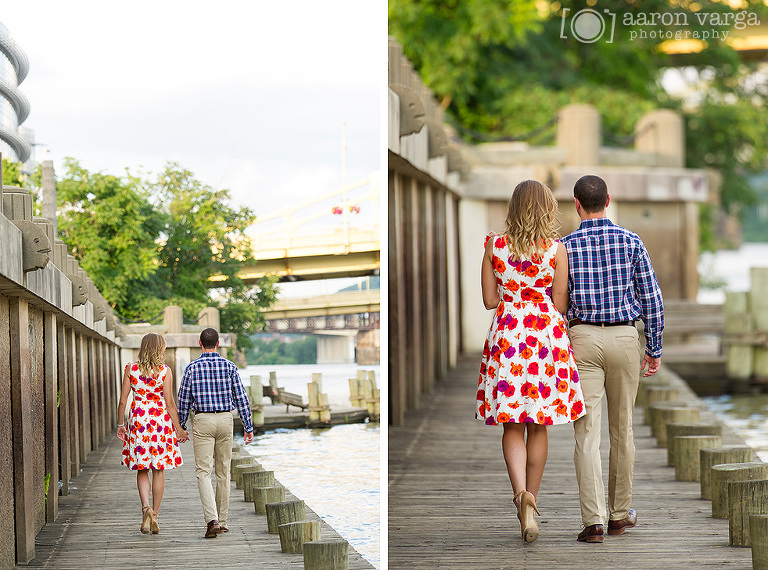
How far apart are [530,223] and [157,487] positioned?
258cm

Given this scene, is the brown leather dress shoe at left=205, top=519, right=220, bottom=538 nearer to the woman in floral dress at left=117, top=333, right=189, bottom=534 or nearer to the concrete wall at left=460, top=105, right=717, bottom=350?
the woman in floral dress at left=117, top=333, right=189, bottom=534

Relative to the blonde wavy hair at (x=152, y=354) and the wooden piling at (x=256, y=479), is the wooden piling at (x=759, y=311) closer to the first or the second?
the wooden piling at (x=256, y=479)

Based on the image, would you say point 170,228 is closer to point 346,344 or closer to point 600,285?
point 346,344

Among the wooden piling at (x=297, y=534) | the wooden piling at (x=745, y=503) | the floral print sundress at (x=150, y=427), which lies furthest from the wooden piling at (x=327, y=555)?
the wooden piling at (x=745, y=503)

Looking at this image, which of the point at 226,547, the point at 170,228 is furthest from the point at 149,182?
the point at 226,547

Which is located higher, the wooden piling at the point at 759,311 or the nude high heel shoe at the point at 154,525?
the wooden piling at the point at 759,311

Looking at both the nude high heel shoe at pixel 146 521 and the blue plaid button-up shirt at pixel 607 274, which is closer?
the blue plaid button-up shirt at pixel 607 274

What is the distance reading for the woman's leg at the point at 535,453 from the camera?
203 inches

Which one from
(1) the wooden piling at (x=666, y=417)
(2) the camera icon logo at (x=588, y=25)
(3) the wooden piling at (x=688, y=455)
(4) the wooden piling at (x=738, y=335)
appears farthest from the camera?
(2) the camera icon logo at (x=588, y=25)

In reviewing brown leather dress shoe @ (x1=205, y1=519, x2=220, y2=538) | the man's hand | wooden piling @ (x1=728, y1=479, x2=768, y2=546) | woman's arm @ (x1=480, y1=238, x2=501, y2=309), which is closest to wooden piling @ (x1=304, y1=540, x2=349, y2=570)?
brown leather dress shoe @ (x1=205, y1=519, x2=220, y2=538)

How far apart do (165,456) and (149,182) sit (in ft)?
5.00

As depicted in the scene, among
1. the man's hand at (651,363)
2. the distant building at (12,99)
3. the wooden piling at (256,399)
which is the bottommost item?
the wooden piling at (256,399)

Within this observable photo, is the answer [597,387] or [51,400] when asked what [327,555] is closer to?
[597,387]

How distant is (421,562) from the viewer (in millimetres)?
5035
